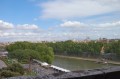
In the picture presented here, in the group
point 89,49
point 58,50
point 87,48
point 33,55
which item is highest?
point 87,48

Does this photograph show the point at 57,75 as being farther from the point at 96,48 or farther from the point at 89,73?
the point at 96,48

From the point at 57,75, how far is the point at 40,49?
76967 millimetres

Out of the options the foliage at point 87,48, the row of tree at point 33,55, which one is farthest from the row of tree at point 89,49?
the row of tree at point 33,55

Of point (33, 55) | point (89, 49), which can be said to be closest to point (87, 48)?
point (89, 49)

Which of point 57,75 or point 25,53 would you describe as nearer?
point 57,75

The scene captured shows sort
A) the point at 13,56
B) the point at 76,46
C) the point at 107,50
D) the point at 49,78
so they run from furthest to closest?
the point at 76,46 → the point at 107,50 → the point at 13,56 → the point at 49,78

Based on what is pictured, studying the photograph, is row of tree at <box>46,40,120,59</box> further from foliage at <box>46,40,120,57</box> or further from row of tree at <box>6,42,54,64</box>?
row of tree at <box>6,42,54,64</box>

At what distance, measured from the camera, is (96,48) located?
112188 mm

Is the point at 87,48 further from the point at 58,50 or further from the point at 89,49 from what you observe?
the point at 58,50

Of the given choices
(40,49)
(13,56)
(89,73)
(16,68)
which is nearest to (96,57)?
(40,49)

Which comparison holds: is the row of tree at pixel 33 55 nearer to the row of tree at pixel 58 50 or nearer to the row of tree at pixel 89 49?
the row of tree at pixel 58 50

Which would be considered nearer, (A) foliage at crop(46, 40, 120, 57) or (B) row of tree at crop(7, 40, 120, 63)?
(B) row of tree at crop(7, 40, 120, 63)

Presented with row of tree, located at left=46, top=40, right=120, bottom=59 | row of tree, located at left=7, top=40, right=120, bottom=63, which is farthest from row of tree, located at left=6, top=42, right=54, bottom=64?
row of tree, located at left=46, top=40, right=120, bottom=59

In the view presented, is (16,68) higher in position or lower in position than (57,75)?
lower
